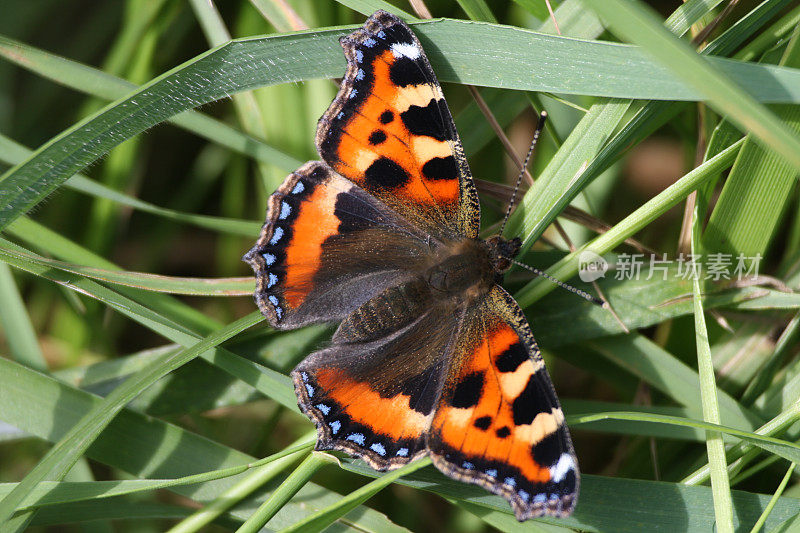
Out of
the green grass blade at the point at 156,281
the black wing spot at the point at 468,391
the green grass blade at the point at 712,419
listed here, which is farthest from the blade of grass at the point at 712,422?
the green grass blade at the point at 156,281

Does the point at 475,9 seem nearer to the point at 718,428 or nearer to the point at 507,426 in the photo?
the point at 507,426

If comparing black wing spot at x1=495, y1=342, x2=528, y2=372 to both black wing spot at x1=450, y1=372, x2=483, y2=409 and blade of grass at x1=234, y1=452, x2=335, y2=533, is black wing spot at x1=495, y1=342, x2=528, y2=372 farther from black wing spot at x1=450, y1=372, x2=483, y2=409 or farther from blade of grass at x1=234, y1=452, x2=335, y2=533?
blade of grass at x1=234, y1=452, x2=335, y2=533

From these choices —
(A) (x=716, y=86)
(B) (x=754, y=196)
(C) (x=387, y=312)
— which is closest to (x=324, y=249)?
(C) (x=387, y=312)

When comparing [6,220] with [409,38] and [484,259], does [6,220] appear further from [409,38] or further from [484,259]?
[484,259]

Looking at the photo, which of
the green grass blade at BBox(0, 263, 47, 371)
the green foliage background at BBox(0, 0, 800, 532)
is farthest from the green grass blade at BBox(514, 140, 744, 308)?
the green grass blade at BBox(0, 263, 47, 371)

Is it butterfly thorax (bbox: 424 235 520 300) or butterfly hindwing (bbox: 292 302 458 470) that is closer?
butterfly hindwing (bbox: 292 302 458 470)
